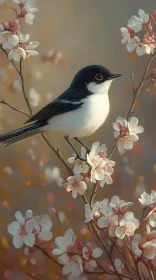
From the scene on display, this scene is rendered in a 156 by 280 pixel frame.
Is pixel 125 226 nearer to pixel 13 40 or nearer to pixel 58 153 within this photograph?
pixel 58 153

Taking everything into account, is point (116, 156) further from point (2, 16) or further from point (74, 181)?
point (2, 16)

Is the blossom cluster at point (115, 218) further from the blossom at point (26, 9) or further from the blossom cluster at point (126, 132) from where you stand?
the blossom at point (26, 9)

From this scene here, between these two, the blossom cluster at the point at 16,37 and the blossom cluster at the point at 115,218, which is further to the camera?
the blossom cluster at the point at 16,37

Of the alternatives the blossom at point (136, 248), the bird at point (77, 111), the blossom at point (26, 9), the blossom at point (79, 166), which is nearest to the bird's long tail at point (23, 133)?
the bird at point (77, 111)

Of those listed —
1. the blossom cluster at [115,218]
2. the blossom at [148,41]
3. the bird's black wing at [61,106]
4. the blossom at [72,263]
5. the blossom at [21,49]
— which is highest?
the blossom at [21,49]

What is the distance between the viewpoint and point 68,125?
140cm

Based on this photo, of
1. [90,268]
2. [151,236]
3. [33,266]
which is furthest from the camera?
[33,266]

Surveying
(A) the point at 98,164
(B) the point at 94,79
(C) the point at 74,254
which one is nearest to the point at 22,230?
(C) the point at 74,254

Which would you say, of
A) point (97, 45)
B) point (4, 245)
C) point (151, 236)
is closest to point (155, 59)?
point (97, 45)

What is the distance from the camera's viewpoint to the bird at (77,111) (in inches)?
54.6

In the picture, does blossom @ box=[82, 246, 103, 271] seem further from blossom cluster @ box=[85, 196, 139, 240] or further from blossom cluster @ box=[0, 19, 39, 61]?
blossom cluster @ box=[0, 19, 39, 61]

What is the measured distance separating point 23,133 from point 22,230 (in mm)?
271

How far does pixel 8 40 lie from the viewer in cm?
133

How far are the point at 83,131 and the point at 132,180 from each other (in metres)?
0.25
